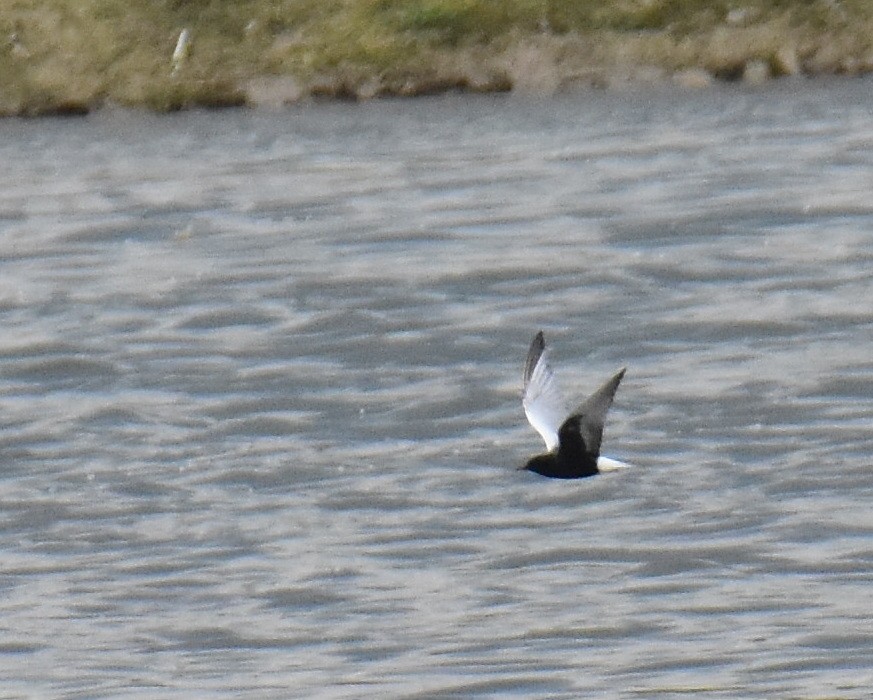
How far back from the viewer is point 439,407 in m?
15.6

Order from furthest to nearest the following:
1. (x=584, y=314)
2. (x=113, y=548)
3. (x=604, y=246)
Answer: (x=604, y=246)
(x=584, y=314)
(x=113, y=548)

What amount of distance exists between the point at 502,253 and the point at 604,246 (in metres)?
0.92

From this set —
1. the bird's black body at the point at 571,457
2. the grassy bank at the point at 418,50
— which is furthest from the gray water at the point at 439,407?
the grassy bank at the point at 418,50

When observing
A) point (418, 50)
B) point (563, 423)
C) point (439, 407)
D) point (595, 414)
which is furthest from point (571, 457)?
point (418, 50)

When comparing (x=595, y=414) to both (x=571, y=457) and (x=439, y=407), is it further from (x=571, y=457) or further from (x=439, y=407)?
(x=439, y=407)

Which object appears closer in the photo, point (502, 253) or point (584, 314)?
point (584, 314)

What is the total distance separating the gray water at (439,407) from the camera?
34.8 ft

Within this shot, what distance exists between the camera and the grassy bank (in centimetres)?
2978

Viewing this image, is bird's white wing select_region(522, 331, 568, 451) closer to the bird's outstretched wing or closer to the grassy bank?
the bird's outstretched wing

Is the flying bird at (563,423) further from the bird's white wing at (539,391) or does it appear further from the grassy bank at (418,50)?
the grassy bank at (418,50)

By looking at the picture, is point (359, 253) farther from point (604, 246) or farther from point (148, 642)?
point (148, 642)

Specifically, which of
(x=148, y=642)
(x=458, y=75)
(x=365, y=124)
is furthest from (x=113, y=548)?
(x=458, y=75)

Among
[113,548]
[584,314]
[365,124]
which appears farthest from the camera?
[365,124]

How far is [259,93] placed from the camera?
30.7 m
